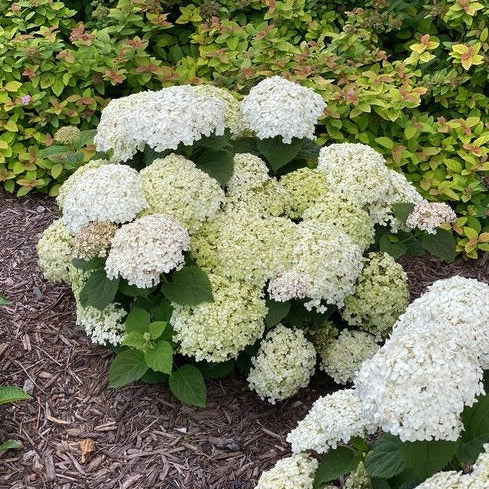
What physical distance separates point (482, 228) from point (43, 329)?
2587 millimetres

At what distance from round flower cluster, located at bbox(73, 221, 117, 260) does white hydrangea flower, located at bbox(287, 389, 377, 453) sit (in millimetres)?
A: 1131

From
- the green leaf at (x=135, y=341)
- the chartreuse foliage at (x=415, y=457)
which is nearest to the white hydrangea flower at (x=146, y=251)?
the green leaf at (x=135, y=341)

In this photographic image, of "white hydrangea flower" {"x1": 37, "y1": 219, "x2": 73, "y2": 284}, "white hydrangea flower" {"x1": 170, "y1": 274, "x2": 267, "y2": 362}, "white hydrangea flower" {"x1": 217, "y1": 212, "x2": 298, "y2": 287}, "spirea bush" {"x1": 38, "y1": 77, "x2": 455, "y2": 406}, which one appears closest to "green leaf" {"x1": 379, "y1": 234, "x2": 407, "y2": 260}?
"spirea bush" {"x1": 38, "y1": 77, "x2": 455, "y2": 406}

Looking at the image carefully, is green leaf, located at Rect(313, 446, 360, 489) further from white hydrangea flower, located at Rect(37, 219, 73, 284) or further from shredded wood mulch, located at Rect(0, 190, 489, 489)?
white hydrangea flower, located at Rect(37, 219, 73, 284)

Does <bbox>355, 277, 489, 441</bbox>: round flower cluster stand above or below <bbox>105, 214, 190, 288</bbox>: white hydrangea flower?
above

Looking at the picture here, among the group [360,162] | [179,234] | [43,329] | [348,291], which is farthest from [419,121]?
[43,329]

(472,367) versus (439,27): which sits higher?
(472,367)

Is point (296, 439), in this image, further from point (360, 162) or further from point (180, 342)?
point (360, 162)

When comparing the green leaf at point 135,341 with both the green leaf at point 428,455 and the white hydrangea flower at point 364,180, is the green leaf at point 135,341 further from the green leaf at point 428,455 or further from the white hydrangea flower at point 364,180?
the green leaf at point 428,455

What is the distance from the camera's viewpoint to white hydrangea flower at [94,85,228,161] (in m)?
3.29

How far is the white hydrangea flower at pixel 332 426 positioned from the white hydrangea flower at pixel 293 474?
1.7 inches

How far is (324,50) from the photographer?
481 centimetres

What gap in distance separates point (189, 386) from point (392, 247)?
46.5 inches

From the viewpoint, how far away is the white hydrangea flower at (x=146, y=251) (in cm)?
299
